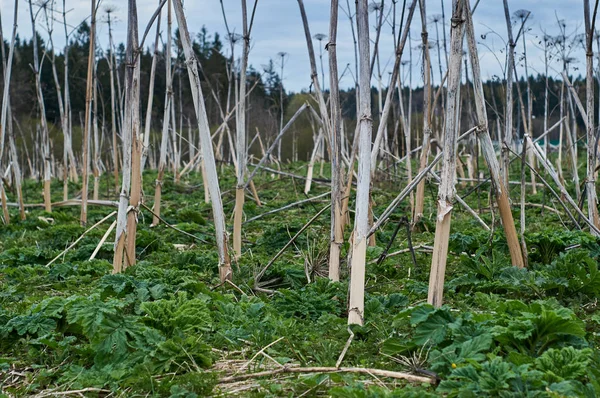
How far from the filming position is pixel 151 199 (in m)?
10.0

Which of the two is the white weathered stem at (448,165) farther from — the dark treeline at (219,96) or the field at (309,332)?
the dark treeline at (219,96)

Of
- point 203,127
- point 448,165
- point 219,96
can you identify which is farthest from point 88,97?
point 219,96

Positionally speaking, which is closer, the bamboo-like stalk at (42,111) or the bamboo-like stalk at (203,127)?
the bamboo-like stalk at (203,127)

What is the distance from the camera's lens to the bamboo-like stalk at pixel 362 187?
2.77 metres

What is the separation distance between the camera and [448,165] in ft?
9.05

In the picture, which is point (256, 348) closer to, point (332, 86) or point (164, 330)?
point (164, 330)

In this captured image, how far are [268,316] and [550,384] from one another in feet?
4.64

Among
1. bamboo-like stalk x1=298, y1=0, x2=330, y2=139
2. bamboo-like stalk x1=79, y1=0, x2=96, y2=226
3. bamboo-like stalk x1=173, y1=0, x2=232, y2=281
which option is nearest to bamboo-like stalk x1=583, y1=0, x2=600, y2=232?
bamboo-like stalk x1=298, y1=0, x2=330, y2=139

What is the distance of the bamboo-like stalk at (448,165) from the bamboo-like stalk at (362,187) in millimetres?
323

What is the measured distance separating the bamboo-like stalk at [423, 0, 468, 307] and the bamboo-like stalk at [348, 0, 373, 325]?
323mm

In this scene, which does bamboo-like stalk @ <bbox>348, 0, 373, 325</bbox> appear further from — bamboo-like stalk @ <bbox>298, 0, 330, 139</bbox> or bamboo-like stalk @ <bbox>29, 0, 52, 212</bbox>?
bamboo-like stalk @ <bbox>29, 0, 52, 212</bbox>

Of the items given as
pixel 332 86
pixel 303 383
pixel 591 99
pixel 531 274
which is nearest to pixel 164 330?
pixel 303 383

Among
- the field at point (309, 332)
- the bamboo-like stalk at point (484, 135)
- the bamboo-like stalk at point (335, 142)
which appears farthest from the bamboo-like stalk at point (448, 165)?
the bamboo-like stalk at point (335, 142)

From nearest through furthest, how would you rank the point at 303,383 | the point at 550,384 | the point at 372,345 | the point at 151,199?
the point at 550,384 < the point at 303,383 < the point at 372,345 < the point at 151,199
